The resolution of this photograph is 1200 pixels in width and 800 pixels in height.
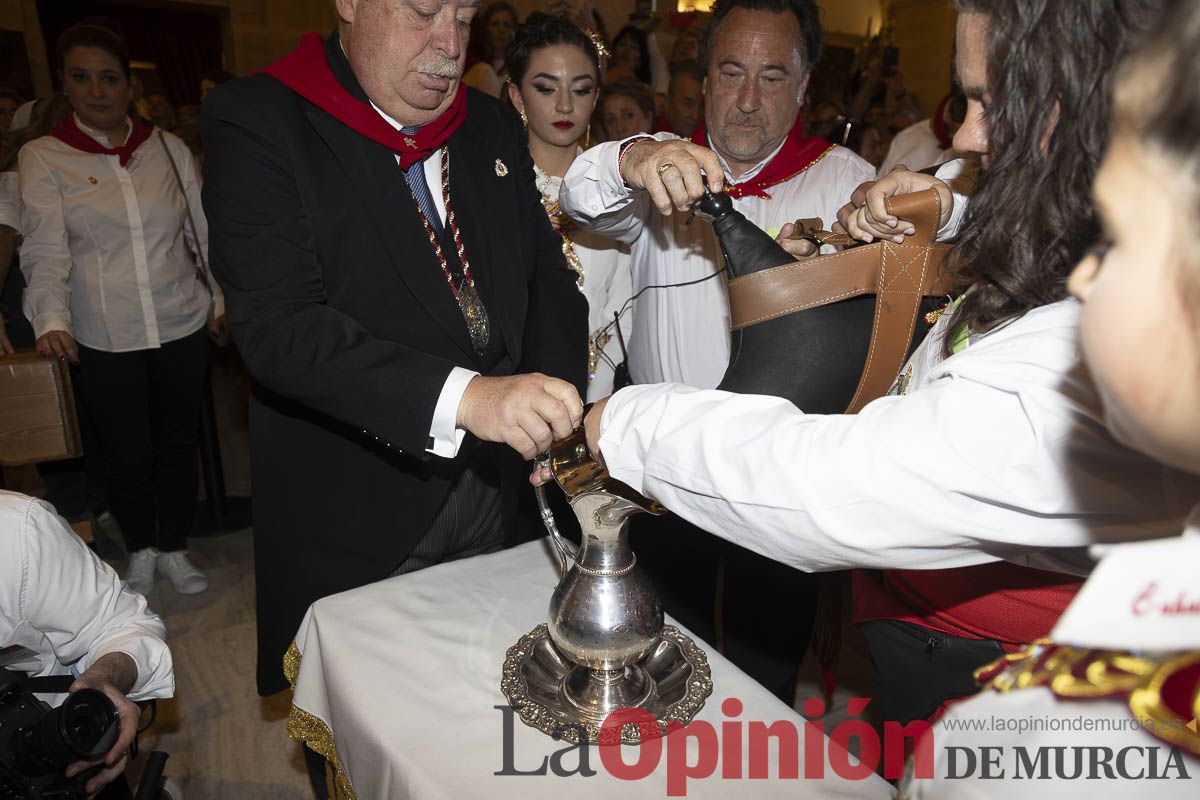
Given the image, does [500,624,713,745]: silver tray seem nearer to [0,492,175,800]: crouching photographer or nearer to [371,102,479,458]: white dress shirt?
[371,102,479,458]: white dress shirt

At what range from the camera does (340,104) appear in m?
1.53

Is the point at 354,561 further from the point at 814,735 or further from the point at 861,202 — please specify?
the point at 861,202

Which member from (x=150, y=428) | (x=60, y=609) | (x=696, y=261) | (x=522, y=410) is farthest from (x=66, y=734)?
(x=150, y=428)

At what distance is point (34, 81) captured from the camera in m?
6.75

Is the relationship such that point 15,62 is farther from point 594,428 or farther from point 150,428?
point 594,428

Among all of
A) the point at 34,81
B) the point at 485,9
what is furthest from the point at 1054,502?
the point at 34,81

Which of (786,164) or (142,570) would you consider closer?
(786,164)

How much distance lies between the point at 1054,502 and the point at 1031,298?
273 millimetres

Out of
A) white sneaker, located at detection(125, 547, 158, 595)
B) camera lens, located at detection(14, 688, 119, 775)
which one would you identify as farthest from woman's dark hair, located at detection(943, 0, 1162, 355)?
white sneaker, located at detection(125, 547, 158, 595)

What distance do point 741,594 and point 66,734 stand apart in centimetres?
163

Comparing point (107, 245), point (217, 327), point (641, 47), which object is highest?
point (641, 47)

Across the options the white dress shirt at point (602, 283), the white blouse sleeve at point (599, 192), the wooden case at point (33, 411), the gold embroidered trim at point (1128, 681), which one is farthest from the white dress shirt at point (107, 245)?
the gold embroidered trim at point (1128, 681)

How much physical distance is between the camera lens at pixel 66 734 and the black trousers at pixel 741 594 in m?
1.36

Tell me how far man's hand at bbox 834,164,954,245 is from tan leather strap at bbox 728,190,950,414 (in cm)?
2
